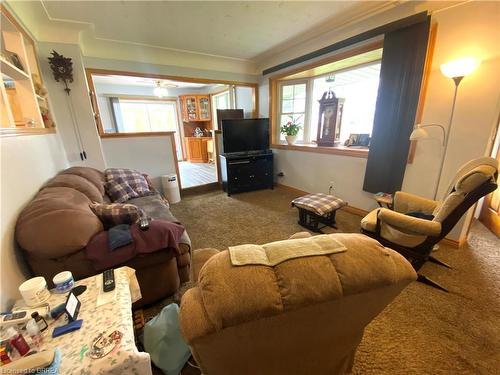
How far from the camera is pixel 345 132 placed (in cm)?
360

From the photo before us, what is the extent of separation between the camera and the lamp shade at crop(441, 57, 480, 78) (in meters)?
1.66

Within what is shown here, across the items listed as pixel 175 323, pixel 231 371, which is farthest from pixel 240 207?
pixel 231 371

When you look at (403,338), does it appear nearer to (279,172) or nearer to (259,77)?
(279,172)

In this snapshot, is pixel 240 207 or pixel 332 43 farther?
pixel 240 207

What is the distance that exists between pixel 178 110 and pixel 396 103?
6.61m

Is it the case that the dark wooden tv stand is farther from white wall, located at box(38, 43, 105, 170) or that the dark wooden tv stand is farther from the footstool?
white wall, located at box(38, 43, 105, 170)

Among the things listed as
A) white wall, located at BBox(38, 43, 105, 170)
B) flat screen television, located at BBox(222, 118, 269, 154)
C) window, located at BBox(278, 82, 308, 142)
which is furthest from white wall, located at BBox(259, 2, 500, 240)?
white wall, located at BBox(38, 43, 105, 170)

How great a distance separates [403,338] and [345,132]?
10.2ft

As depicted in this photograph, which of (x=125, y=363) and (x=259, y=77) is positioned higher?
(x=259, y=77)

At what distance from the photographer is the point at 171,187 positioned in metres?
3.60

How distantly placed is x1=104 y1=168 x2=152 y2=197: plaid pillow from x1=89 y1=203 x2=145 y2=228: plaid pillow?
3.97 feet

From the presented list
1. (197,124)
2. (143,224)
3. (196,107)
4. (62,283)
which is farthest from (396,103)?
(197,124)

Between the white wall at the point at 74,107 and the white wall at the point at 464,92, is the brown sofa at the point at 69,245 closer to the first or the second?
the white wall at the point at 74,107

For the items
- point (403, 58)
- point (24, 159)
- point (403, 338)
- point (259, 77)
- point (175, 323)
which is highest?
point (259, 77)
